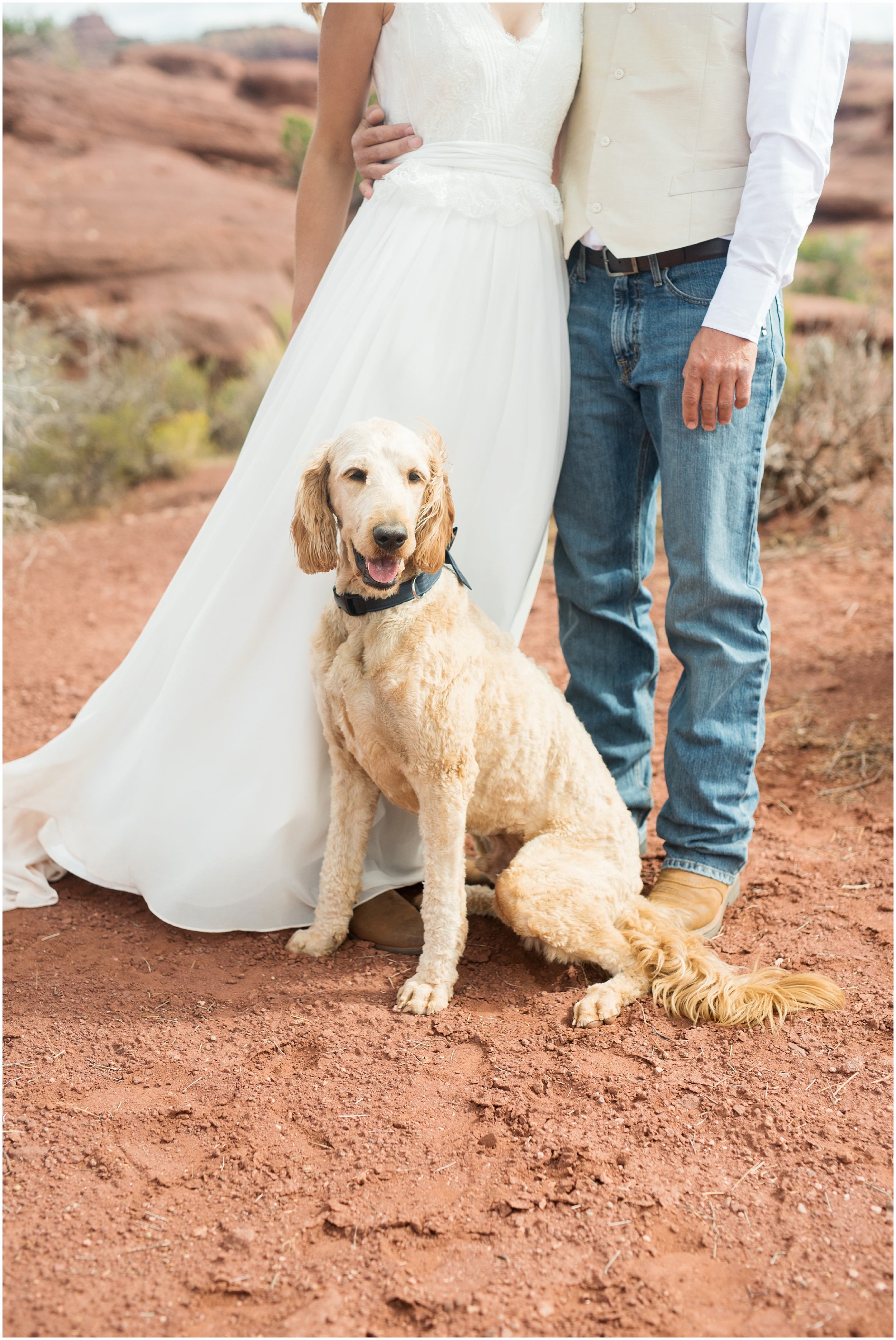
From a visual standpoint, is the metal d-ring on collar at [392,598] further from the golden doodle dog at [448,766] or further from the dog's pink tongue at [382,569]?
the dog's pink tongue at [382,569]

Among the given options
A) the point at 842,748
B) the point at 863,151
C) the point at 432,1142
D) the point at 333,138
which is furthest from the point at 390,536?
the point at 863,151

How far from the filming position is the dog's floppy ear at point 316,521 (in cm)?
237

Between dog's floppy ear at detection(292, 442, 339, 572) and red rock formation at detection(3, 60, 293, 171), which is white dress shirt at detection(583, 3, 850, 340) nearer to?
dog's floppy ear at detection(292, 442, 339, 572)

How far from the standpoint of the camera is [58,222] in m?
12.4

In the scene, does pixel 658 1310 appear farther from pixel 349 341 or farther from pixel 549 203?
pixel 549 203

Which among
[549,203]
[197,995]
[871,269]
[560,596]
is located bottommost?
[197,995]

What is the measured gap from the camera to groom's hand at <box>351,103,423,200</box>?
277 cm

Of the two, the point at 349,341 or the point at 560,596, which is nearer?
the point at 349,341

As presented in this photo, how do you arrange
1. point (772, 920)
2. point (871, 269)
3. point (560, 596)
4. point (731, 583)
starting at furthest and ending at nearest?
point (871, 269)
point (560, 596)
point (772, 920)
point (731, 583)

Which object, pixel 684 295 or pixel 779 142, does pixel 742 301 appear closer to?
pixel 684 295

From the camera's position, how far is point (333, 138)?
2.87 metres

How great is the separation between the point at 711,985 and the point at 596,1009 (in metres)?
0.31

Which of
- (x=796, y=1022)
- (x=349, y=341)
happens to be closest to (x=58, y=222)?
(x=349, y=341)

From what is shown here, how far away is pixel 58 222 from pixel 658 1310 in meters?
14.0
